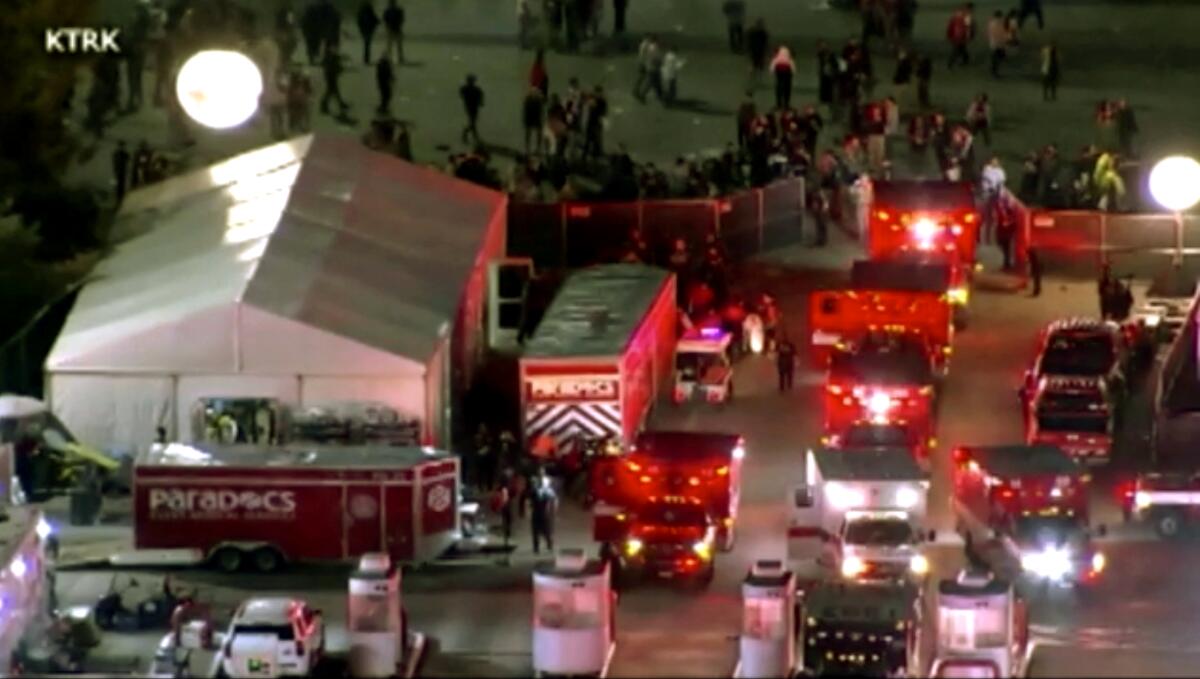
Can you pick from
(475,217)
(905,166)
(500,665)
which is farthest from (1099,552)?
(905,166)

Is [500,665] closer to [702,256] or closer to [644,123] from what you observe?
[702,256]

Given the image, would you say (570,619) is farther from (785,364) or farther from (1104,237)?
(1104,237)

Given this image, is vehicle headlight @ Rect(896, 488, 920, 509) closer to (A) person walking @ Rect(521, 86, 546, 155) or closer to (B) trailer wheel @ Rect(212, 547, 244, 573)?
(B) trailer wheel @ Rect(212, 547, 244, 573)

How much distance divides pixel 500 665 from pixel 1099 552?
9.85m

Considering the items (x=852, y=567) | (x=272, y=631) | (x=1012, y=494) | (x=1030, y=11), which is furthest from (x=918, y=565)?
(x=1030, y=11)

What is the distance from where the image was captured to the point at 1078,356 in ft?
217

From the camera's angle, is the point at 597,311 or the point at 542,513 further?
the point at 597,311

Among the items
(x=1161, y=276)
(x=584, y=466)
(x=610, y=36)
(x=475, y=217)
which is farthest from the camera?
(x=610, y=36)

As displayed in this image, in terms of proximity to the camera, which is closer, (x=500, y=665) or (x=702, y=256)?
(x=500, y=665)

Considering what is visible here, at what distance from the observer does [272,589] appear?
187 feet

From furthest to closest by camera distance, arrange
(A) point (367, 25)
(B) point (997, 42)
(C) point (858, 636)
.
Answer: (B) point (997, 42), (A) point (367, 25), (C) point (858, 636)

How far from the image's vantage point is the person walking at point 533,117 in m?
78.6

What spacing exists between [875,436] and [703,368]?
18.5 ft

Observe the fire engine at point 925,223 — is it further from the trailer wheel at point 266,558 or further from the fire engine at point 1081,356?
the trailer wheel at point 266,558
